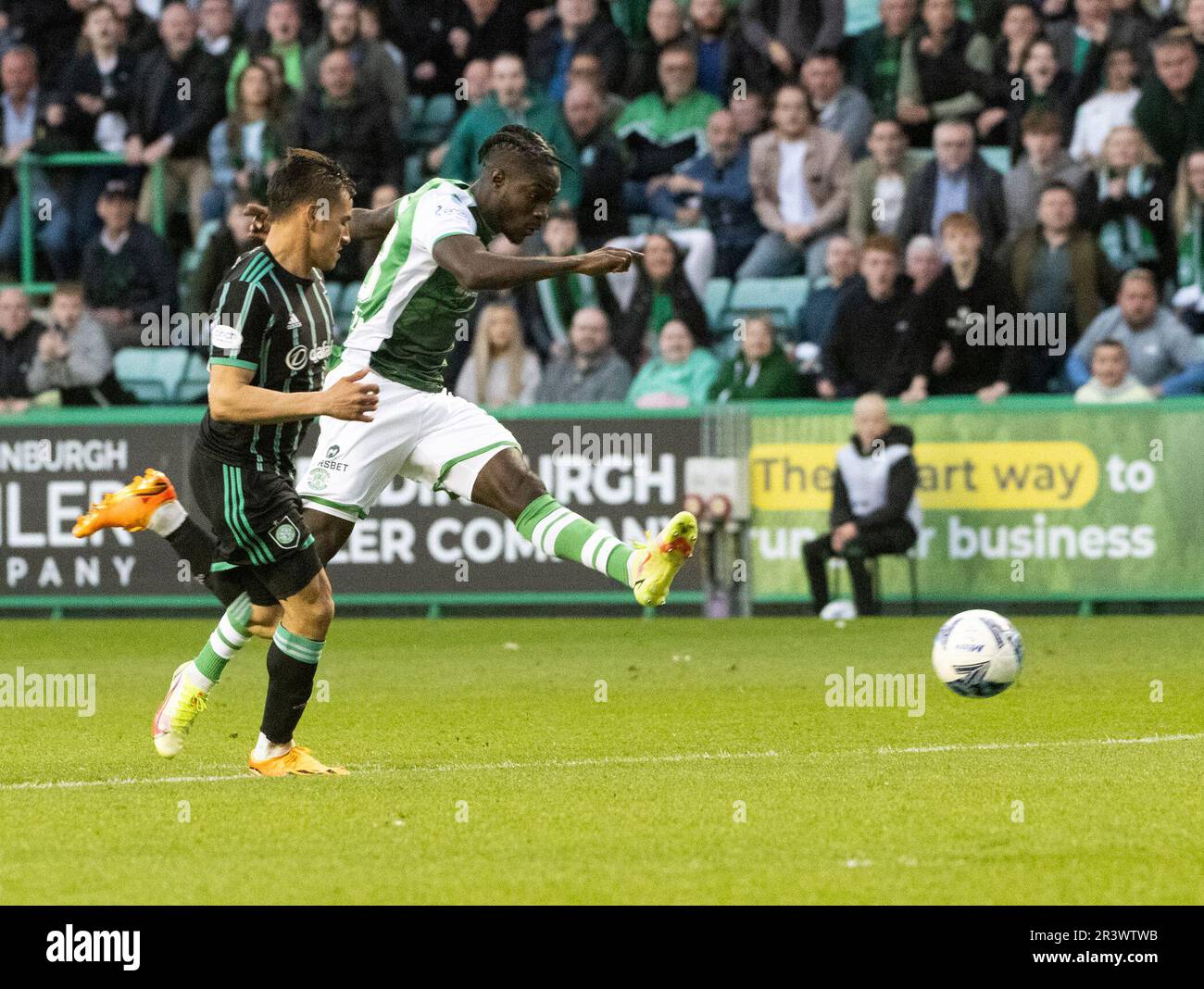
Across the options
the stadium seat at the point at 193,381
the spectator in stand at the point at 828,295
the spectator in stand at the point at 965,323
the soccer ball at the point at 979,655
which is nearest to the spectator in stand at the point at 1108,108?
the spectator in stand at the point at 965,323

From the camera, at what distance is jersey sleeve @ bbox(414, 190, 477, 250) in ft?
28.3

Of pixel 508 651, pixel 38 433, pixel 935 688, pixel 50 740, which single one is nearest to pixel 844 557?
pixel 508 651

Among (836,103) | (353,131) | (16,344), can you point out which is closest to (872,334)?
(836,103)

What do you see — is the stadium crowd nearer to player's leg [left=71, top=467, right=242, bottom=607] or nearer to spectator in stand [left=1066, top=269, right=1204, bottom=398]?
spectator in stand [left=1066, top=269, right=1204, bottom=398]

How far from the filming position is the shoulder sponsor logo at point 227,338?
26.5 ft

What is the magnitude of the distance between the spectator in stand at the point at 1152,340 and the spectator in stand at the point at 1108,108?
1520mm

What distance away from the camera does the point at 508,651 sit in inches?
553

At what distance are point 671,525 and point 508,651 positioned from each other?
223 inches

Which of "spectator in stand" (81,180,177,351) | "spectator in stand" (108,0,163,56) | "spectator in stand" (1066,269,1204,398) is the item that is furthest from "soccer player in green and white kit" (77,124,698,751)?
"spectator in stand" (108,0,163,56)

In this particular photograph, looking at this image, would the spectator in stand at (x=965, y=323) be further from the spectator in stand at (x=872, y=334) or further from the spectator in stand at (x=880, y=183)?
the spectator in stand at (x=880, y=183)

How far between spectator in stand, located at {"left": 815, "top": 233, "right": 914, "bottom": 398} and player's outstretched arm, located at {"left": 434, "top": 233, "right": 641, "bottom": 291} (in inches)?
321

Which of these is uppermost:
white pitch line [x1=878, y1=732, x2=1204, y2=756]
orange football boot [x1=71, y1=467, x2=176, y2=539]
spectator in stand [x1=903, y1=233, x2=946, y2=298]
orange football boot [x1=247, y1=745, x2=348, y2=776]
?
spectator in stand [x1=903, y1=233, x2=946, y2=298]

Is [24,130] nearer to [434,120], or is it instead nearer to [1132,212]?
[434,120]
